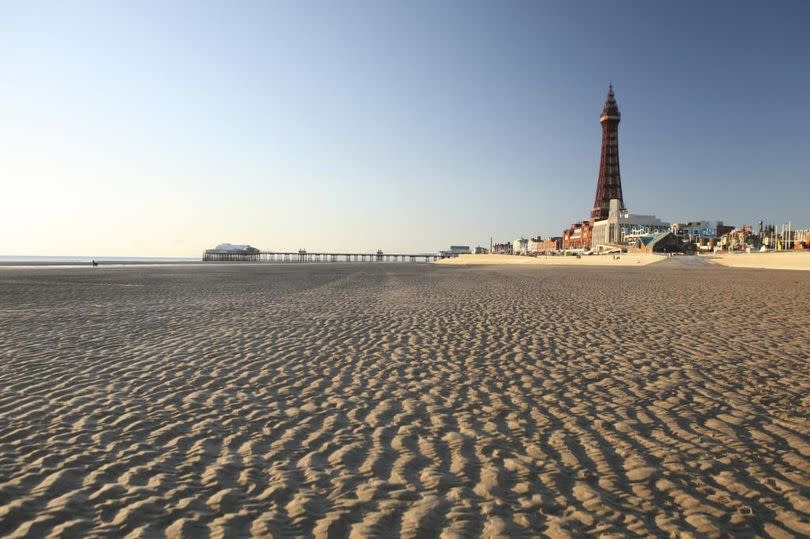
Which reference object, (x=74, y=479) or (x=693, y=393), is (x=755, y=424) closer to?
(x=693, y=393)

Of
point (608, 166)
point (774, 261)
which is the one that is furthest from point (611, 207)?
point (774, 261)

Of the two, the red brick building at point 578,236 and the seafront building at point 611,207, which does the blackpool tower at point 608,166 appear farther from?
the red brick building at point 578,236

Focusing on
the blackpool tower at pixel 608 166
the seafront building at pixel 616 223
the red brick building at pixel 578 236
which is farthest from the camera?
the red brick building at pixel 578 236

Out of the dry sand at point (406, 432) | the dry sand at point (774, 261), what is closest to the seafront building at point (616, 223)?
the dry sand at point (774, 261)

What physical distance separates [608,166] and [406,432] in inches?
6325

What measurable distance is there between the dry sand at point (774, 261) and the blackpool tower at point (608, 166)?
303 ft

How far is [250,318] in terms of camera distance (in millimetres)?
13477

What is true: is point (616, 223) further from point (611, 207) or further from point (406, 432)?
point (406, 432)

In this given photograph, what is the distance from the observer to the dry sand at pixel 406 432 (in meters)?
3.49

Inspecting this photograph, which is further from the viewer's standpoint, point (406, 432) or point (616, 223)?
point (616, 223)

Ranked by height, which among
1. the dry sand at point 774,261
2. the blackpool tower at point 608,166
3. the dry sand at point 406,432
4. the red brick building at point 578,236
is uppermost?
the blackpool tower at point 608,166

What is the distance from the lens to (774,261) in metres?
52.9

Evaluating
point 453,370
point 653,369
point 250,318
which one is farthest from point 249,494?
point 250,318

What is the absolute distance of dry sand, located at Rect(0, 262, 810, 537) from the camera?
349 cm
